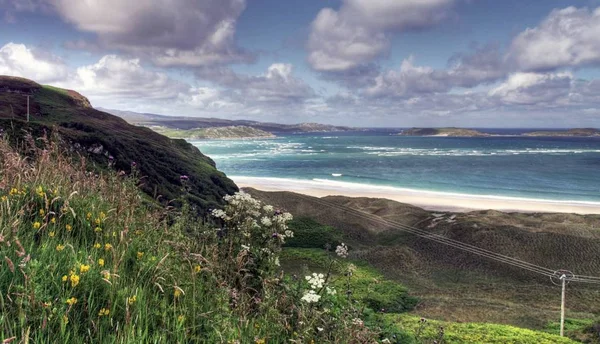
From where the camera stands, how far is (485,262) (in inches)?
1029

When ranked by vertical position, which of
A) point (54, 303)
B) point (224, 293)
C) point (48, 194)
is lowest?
point (224, 293)

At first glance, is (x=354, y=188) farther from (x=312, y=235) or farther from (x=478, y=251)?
(x=478, y=251)

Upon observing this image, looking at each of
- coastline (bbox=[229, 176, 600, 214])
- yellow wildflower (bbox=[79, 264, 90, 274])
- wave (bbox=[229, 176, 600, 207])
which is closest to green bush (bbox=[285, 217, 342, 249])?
coastline (bbox=[229, 176, 600, 214])

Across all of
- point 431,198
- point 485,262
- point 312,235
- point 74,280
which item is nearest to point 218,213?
point 74,280

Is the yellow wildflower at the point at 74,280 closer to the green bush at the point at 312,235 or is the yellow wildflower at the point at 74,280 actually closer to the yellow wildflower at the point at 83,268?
the yellow wildflower at the point at 83,268

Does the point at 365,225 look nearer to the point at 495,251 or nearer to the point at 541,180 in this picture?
the point at 495,251

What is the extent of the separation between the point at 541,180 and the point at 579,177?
33.9 ft

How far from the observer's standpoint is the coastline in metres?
48.4

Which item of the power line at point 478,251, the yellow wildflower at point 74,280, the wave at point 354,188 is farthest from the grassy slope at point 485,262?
the wave at point 354,188

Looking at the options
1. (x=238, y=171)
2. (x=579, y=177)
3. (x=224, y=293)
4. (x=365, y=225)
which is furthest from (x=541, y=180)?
(x=224, y=293)

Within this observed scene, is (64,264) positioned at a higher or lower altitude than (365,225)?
higher

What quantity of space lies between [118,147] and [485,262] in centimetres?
2916

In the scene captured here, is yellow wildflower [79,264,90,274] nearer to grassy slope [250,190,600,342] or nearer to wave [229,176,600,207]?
grassy slope [250,190,600,342]

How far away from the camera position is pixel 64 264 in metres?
3.41
